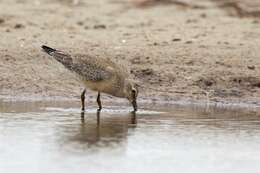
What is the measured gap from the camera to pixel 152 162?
865 cm

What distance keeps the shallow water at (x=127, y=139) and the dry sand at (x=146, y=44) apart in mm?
927

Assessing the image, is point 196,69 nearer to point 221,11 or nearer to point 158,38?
point 158,38

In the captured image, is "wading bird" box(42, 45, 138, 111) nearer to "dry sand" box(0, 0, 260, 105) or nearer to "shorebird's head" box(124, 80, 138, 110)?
"shorebird's head" box(124, 80, 138, 110)

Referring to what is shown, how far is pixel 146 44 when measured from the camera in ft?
46.7

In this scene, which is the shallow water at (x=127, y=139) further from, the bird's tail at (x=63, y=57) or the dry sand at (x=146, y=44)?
the dry sand at (x=146, y=44)

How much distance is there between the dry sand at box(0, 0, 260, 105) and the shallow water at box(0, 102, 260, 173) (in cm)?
93

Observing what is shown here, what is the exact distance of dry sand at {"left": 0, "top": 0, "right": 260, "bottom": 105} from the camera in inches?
507

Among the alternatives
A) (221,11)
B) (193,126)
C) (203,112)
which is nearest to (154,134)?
(193,126)

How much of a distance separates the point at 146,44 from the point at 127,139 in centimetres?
476

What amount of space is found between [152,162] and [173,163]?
0.18 metres

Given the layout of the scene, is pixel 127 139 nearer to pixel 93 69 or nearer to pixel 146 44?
pixel 93 69

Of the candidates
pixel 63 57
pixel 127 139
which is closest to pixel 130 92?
pixel 63 57

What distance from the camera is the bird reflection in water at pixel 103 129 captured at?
948 centimetres

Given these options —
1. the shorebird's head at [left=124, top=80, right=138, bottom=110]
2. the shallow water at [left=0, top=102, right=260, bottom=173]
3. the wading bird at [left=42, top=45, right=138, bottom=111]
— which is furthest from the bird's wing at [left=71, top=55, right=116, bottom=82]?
the shallow water at [left=0, top=102, right=260, bottom=173]
